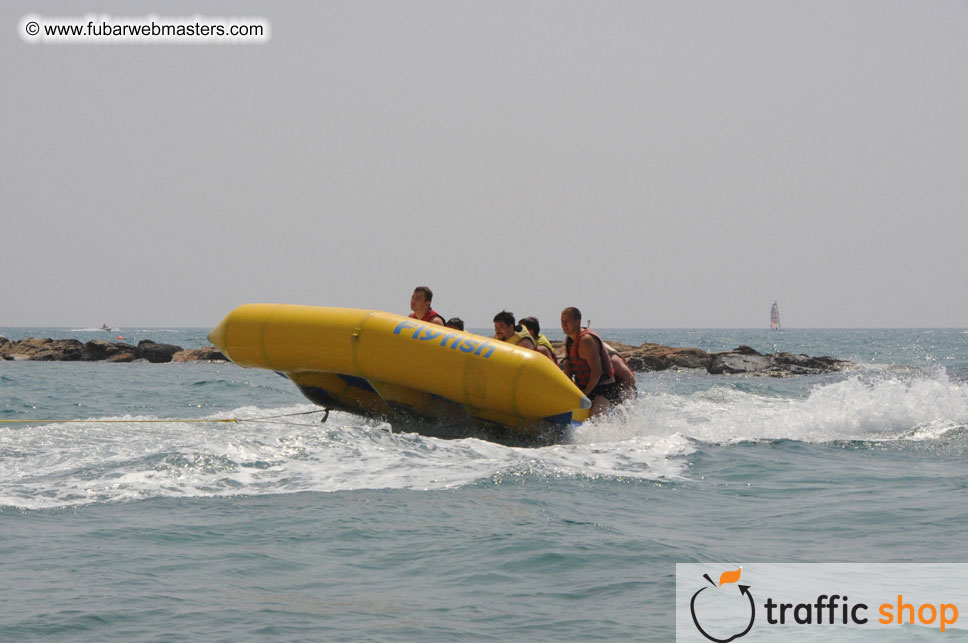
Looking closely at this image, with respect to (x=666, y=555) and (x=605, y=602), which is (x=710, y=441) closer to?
(x=666, y=555)

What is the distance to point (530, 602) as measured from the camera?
340 cm

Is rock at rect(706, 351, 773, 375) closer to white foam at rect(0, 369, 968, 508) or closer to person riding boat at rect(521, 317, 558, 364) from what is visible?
white foam at rect(0, 369, 968, 508)

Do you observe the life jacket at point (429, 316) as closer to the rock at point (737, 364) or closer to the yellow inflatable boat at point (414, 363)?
the yellow inflatable boat at point (414, 363)

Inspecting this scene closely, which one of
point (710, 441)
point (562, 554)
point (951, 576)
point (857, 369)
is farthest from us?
point (857, 369)

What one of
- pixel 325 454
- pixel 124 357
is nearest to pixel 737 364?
pixel 124 357

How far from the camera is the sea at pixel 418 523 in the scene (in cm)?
324

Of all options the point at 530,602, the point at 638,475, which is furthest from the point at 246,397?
the point at 530,602

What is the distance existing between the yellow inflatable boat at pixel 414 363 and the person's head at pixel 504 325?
1.55 feet

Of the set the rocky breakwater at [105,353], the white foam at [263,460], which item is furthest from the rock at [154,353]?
the white foam at [263,460]

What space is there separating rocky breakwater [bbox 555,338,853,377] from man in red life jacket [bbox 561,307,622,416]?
16837mm

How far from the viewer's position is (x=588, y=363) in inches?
300

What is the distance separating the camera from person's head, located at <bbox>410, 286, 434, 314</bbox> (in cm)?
785

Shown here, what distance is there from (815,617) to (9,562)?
3065 mm

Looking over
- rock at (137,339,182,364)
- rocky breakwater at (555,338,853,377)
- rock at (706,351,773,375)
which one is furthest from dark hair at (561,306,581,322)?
rock at (137,339,182,364)
